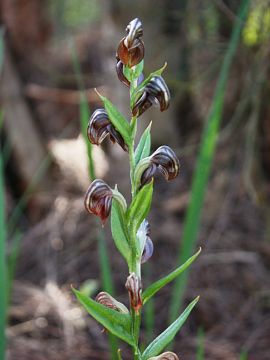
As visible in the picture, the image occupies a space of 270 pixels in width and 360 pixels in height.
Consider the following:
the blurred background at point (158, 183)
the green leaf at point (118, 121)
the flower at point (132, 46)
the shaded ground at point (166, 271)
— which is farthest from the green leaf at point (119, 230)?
the shaded ground at point (166, 271)

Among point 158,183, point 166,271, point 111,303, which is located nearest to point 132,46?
point 111,303

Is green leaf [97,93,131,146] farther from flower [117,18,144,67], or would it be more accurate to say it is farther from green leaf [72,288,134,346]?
green leaf [72,288,134,346]

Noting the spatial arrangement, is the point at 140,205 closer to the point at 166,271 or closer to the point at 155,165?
the point at 155,165

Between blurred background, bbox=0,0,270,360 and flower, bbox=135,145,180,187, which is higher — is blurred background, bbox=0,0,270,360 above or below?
above

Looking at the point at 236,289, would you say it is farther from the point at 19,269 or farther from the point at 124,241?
the point at 124,241

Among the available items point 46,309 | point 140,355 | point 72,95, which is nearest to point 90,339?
point 46,309

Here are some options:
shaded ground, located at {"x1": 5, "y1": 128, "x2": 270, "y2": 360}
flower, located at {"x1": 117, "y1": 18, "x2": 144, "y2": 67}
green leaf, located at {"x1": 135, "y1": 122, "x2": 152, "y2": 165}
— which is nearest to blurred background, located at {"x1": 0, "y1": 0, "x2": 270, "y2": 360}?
shaded ground, located at {"x1": 5, "y1": 128, "x2": 270, "y2": 360}
